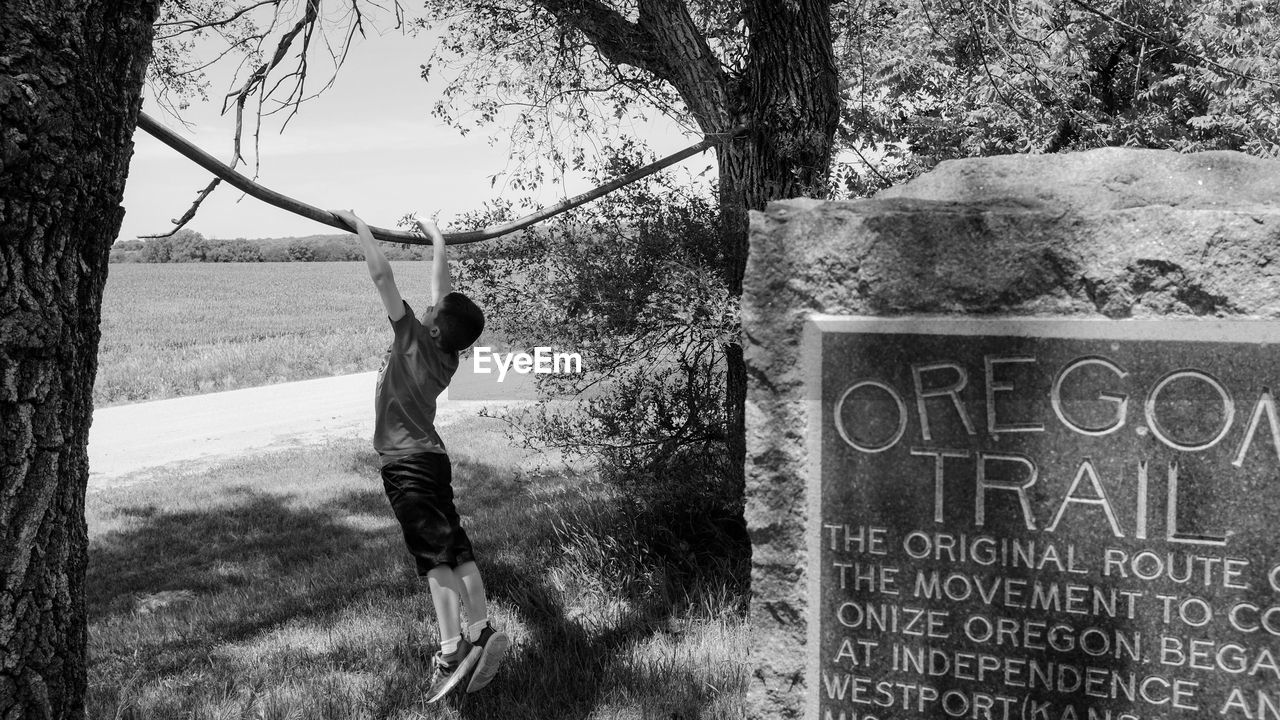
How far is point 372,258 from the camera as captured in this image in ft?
11.5

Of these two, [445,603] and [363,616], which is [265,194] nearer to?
[445,603]

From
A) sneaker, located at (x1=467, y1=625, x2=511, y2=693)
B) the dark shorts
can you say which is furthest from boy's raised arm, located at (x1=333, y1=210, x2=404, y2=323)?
A: sneaker, located at (x1=467, y1=625, x2=511, y2=693)

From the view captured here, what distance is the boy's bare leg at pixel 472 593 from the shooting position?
378 centimetres

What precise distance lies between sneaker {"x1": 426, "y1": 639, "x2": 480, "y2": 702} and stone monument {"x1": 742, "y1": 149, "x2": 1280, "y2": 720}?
129cm

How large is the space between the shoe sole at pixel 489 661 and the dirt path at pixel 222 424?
19.2 ft

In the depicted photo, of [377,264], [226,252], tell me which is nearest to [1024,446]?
[377,264]

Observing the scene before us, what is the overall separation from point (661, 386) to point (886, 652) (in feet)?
8.78

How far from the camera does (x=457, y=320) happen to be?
377 centimetres

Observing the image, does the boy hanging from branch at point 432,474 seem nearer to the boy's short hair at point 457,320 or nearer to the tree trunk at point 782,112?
the boy's short hair at point 457,320

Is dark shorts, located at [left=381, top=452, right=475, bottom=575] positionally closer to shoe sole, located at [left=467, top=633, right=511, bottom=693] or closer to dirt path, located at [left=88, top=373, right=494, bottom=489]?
shoe sole, located at [left=467, top=633, right=511, bottom=693]

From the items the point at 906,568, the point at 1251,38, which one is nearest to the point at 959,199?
the point at 906,568

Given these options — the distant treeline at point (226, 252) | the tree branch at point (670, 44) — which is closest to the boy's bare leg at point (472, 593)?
the tree branch at point (670, 44)

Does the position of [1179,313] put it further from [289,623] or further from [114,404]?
[114,404]

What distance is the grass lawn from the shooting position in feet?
12.2
